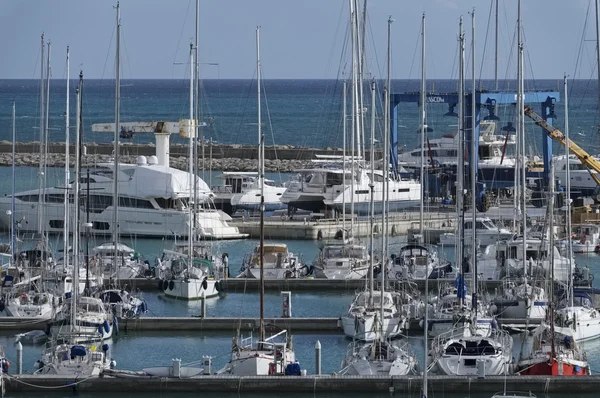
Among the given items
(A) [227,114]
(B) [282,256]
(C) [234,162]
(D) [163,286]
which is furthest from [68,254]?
(A) [227,114]

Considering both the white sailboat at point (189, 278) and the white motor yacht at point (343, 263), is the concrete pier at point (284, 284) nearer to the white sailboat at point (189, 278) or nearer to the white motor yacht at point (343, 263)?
the white motor yacht at point (343, 263)

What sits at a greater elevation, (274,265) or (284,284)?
(274,265)

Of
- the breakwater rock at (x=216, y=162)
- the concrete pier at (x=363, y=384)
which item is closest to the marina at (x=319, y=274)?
the concrete pier at (x=363, y=384)

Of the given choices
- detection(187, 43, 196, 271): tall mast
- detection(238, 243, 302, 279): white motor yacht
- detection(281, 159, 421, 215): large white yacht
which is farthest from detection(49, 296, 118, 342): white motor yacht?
detection(281, 159, 421, 215): large white yacht

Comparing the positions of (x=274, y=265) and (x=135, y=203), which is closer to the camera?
(x=274, y=265)

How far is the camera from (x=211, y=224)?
5459 centimetres

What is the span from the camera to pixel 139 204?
56.1m

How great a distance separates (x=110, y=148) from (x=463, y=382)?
72.3 m

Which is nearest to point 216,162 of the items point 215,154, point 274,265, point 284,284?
point 215,154

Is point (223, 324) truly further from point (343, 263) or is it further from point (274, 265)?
point (343, 263)

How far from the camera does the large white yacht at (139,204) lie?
2168 inches

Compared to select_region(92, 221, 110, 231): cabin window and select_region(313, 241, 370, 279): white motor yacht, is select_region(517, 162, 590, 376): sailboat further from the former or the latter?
select_region(92, 221, 110, 231): cabin window

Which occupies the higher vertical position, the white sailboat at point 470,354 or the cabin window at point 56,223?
the cabin window at point 56,223

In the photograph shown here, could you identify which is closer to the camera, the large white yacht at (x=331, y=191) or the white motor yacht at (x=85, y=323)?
the white motor yacht at (x=85, y=323)
